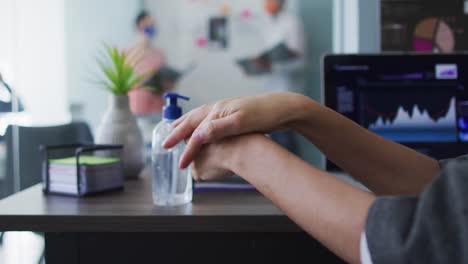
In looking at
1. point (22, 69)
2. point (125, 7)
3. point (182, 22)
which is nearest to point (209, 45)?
point (182, 22)

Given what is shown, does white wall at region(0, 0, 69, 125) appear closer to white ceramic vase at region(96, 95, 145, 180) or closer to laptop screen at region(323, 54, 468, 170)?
white ceramic vase at region(96, 95, 145, 180)

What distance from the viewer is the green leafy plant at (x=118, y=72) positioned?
4.00ft

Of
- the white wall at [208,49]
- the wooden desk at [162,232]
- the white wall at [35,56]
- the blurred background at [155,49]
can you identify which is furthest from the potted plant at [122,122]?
the white wall at [35,56]

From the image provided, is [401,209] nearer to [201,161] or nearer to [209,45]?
[201,161]

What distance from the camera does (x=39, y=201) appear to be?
88 centimetres

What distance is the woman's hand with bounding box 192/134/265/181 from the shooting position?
2.18 feet

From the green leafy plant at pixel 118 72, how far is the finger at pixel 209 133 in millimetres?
554

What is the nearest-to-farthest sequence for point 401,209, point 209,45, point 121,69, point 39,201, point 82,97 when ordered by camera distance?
1. point 401,209
2. point 39,201
3. point 121,69
4. point 209,45
5. point 82,97

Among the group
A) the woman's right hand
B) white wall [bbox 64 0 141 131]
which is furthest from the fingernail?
white wall [bbox 64 0 141 131]

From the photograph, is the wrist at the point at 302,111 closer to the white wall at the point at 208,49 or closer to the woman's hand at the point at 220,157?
the woman's hand at the point at 220,157

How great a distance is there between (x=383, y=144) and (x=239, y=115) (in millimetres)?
244

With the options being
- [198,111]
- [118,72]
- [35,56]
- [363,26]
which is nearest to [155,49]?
[35,56]

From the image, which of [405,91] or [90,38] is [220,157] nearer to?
[405,91]

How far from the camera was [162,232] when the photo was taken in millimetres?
797
